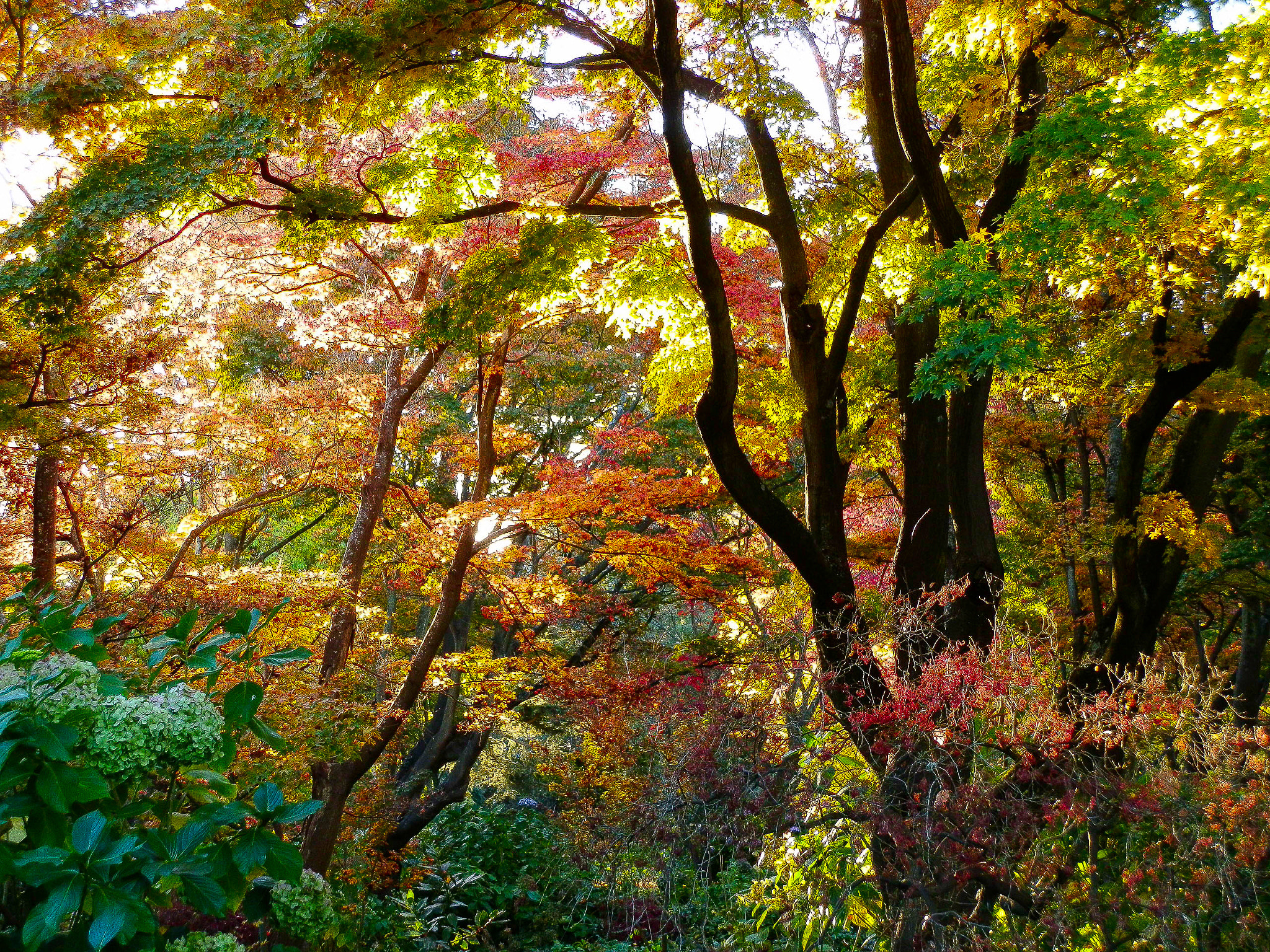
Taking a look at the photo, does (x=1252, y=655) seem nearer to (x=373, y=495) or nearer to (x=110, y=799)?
(x=373, y=495)

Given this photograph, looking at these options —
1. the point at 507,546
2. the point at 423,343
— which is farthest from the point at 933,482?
the point at 507,546

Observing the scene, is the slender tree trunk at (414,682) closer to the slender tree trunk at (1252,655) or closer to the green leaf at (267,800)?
the green leaf at (267,800)

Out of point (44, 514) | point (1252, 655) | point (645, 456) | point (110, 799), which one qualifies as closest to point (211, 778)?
point (110, 799)

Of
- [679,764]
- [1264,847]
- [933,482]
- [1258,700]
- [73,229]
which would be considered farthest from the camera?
[1258,700]

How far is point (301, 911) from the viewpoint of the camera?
1.49 meters

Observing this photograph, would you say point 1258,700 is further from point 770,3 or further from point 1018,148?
point 770,3

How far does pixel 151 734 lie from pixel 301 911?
0.40 metres

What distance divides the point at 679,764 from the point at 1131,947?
191 cm

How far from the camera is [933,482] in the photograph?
6590mm

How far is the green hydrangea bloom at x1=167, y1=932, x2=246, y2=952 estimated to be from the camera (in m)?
1.45

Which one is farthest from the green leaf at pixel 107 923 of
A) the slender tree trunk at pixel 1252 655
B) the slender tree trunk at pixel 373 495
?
the slender tree trunk at pixel 1252 655

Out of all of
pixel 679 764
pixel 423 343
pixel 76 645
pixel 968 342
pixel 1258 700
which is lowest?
pixel 1258 700

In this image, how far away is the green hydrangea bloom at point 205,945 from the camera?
145cm

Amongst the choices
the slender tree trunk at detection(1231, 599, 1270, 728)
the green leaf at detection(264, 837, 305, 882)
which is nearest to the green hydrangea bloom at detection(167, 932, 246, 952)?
the green leaf at detection(264, 837, 305, 882)
